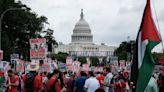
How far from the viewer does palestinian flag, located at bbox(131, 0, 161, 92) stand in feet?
30.1

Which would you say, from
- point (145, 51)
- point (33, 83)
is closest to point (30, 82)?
point (33, 83)

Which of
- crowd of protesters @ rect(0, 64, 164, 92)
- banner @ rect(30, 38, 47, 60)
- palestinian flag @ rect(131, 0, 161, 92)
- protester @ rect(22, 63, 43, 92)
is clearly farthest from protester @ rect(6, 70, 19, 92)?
palestinian flag @ rect(131, 0, 161, 92)

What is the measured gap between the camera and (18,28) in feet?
262

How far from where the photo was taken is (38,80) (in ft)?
64.8

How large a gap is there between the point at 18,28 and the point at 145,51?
71085mm

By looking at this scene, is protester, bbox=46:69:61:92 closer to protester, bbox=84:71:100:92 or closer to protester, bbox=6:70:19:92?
protester, bbox=84:71:100:92

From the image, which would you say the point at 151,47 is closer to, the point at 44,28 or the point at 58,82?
the point at 58,82

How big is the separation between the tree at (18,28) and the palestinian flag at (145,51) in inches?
2390

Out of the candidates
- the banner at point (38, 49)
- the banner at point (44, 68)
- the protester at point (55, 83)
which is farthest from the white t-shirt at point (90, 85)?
the banner at point (44, 68)

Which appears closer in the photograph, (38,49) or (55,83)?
(55,83)

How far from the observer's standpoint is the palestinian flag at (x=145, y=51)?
917 centimetres

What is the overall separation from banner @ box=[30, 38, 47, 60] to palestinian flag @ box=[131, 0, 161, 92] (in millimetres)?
12508

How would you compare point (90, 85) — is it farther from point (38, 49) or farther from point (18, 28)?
point (18, 28)

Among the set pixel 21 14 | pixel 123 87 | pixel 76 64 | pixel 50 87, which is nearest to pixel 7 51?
pixel 21 14
